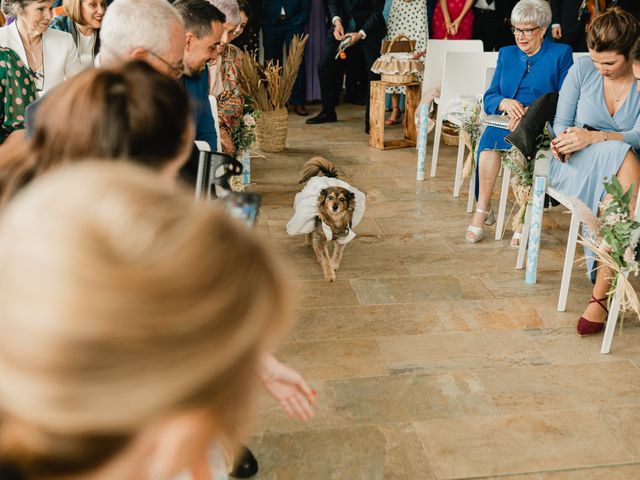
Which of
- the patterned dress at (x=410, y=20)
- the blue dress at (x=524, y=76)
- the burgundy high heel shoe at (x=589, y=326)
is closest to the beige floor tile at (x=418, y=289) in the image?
the burgundy high heel shoe at (x=589, y=326)

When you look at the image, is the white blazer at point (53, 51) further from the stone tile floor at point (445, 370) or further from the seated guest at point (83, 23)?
the stone tile floor at point (445, 370)

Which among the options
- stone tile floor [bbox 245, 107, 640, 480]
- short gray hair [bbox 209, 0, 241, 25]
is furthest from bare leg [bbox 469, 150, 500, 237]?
short gray hair [bbox 209, 0, 241, 25]

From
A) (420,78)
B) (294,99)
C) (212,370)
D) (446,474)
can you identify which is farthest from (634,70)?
(294,99)

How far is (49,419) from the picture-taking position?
0.54 m

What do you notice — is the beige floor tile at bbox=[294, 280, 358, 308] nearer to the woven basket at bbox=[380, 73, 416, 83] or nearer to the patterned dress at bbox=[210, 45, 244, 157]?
the patterned dress at bbox=[210, 45, 244, 157]

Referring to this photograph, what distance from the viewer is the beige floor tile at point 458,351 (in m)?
2.72

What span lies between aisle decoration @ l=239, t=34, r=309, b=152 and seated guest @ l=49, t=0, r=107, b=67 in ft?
5.30

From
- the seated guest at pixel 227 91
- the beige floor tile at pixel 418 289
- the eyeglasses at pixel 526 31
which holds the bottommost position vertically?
the beige floor tile at pixel 418 289

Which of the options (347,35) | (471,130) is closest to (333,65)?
(347,35)

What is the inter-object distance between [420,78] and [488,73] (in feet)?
5.63

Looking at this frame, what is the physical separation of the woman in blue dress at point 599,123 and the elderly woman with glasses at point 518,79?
0.50 metres

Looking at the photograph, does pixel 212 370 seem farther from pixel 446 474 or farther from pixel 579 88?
pixel 579 88

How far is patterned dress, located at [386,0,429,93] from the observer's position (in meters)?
6.29

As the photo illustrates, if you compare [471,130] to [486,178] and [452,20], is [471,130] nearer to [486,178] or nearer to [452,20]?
[486,178]
